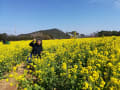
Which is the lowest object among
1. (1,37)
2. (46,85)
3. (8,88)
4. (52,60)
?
(8,88)

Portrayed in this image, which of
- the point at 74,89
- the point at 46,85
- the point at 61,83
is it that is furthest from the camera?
the point at 46,85

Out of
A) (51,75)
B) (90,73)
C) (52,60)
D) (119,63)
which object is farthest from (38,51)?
(119,63)

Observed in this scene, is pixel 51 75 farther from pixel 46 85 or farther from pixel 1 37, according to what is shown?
pixel 1 37

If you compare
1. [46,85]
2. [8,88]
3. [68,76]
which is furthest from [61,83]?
[8,88]

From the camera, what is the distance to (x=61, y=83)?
230cm

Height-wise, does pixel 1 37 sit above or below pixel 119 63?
above

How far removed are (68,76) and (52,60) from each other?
53.9 inches

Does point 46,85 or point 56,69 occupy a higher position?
point 56,69

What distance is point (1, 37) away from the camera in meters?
23.9

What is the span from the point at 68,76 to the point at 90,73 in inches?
17.7

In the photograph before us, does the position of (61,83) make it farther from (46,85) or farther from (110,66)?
(110,66)

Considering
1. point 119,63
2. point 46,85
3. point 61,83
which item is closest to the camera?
point 119,63

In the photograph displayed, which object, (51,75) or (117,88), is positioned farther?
(51,75)

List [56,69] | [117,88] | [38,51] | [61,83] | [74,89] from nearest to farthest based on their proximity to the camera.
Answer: [117,88] → [74,89] → [61,83] → [56,69] → [38,51]
